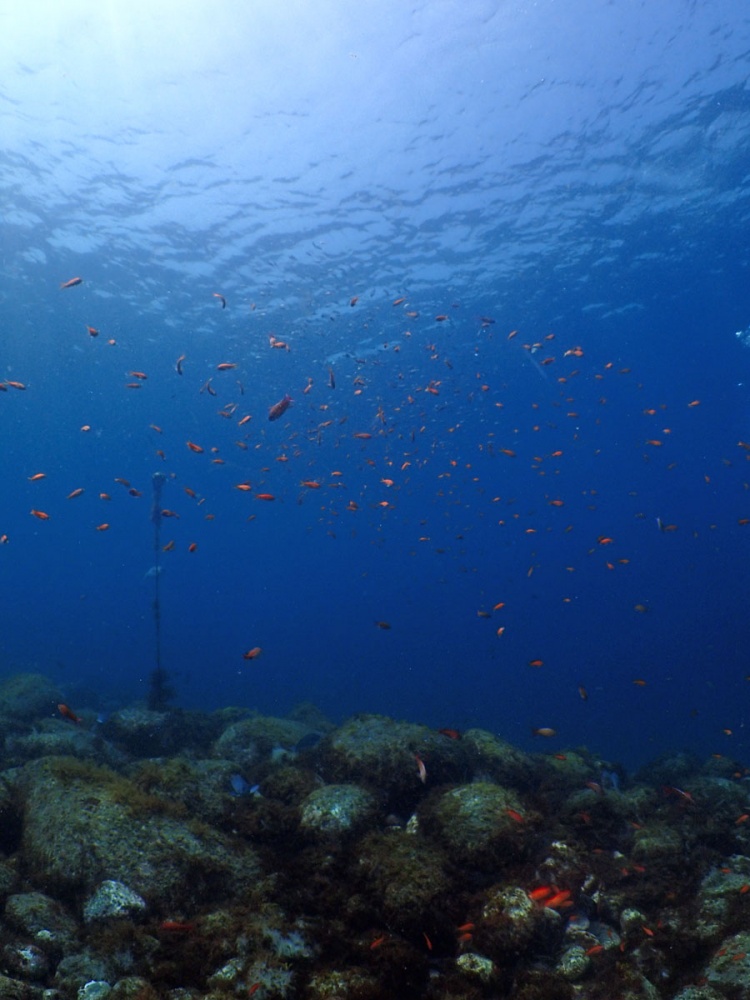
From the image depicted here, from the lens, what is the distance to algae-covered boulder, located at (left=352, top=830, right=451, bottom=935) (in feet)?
16.5

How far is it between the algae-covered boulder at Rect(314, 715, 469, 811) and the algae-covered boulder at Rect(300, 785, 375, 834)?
111 cm

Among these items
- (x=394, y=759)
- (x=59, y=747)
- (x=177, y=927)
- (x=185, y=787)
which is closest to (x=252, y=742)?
(x=59, y=747)

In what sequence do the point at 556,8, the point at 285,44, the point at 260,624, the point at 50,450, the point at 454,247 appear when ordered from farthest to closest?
the point at 260,624, the point at 50,450, the point at 454,247, the point at 285,44, the point at 556,8

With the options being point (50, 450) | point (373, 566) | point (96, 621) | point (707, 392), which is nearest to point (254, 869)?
point (707, 392)

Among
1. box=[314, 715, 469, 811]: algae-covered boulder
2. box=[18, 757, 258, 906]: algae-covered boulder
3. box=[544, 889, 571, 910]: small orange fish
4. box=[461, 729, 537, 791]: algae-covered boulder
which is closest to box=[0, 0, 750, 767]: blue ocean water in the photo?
box=[461, 729, 537, 791]: algae-covered boulder

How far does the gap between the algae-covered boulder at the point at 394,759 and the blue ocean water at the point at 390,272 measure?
385 centimetres

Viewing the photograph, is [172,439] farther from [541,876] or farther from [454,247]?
[541,876]

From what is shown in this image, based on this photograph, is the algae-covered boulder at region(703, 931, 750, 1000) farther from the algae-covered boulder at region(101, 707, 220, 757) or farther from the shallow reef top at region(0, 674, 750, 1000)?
the algae-covered boulder at region(101, 707, 220, 757)

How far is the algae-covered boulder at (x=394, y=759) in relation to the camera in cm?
817

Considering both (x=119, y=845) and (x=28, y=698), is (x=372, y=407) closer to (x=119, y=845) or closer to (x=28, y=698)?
(x=28, y=698)

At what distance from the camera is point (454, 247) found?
2605 centimetres

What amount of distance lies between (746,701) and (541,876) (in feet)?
165

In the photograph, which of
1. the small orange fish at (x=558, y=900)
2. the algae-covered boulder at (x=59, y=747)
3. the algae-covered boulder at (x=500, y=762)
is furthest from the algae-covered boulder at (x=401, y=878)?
the algae-covered boulder at (x=59, y=747)

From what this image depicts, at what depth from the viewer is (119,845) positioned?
5613 mm
